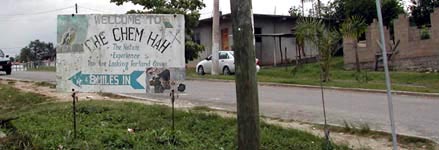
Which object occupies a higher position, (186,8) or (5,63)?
(186,8)

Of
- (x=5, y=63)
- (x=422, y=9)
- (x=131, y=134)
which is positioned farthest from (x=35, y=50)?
(x=131, y=134)

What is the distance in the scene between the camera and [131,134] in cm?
719

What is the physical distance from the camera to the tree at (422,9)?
1468 inches

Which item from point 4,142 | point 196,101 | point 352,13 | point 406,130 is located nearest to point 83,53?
point 4,142

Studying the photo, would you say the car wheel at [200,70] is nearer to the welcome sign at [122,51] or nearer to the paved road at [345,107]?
the paved road at [345,107]

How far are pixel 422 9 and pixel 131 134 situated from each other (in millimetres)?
35724

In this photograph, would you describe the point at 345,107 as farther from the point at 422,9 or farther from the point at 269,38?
the point at 422,9

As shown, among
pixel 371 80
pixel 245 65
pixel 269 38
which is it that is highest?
pixel 269 38

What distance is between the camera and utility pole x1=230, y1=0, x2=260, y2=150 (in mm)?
4867

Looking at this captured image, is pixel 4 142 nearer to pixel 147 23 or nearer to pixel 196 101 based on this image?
pixel 147 23

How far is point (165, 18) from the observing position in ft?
23.0

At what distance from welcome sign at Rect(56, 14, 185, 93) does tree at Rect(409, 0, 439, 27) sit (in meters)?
33.2

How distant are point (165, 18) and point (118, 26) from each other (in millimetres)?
648

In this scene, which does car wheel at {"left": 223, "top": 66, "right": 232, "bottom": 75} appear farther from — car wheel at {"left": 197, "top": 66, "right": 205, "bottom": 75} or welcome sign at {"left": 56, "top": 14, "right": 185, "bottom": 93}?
welcome sign at {"left": 56, "top": 14, "right": 185, "bottom": 93}
